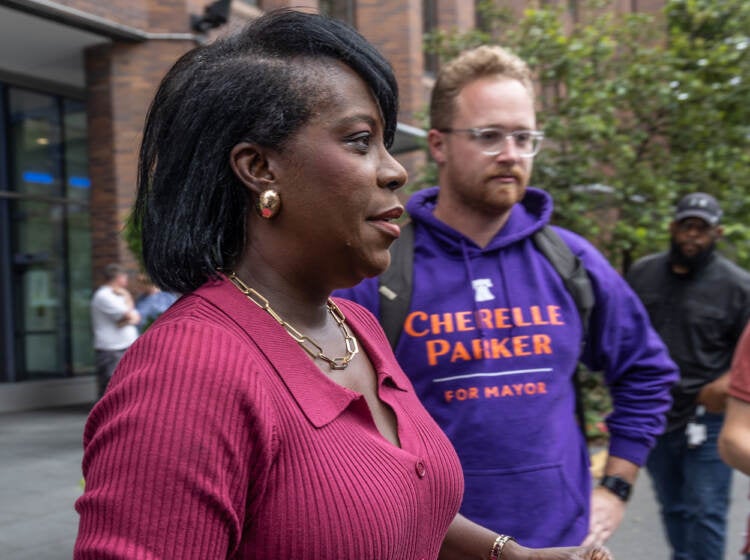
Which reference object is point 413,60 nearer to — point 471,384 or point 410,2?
point 410,2

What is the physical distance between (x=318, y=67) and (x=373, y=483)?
2.29ft

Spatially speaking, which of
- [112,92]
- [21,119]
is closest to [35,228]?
[21,119]

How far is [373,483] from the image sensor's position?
1329mm

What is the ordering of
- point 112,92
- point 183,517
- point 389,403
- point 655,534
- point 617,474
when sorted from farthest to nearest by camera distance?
point 112,92, point 655,534, point 617,474, point 389,403, point 183,517

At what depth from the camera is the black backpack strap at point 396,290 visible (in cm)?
247

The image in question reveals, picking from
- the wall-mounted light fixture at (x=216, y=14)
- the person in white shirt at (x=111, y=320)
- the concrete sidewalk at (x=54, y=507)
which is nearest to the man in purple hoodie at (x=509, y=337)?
the concrete sidewalk at (x=54, y=507)

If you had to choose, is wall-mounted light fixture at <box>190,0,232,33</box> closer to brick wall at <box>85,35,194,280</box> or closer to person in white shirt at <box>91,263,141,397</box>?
brick wall at <box>85,35,194,280</box>

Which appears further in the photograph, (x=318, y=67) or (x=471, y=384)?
(x=471, y=384)

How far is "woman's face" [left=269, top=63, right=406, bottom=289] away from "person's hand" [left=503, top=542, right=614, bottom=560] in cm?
78

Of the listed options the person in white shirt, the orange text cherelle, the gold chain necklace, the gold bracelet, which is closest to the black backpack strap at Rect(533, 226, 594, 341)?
the orange text cherelle

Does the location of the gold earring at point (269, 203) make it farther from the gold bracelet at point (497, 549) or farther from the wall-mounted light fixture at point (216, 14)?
the wall-mounted light fixture at point (216, 14)

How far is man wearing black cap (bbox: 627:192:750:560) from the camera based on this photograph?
4.32 m

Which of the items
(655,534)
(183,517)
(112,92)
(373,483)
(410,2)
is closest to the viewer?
(183,517)

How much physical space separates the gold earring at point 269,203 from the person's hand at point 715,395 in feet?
11.9
